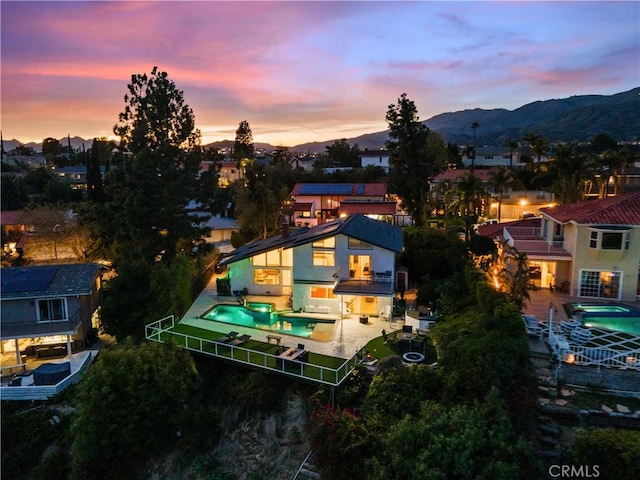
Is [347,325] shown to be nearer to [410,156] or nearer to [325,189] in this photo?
[410,156]

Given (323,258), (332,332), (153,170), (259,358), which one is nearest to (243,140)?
(153,170)

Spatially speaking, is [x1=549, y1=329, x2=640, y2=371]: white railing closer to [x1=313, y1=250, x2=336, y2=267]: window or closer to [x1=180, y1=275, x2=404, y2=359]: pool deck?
[x1=180, y1=275, x2=404, y2=359]: pool deck

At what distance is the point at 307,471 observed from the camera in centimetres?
1377

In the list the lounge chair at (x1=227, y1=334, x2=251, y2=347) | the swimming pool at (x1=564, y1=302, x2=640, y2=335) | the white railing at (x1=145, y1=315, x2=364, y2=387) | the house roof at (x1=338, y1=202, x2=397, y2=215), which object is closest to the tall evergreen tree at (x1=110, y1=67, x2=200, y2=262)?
the white railing at (x1=145, y1=315, x2=364, y2=387)

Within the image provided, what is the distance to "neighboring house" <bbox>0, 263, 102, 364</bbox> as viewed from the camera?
2194cm

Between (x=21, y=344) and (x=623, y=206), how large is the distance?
32578mm

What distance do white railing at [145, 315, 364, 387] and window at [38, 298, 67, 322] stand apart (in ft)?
18.8

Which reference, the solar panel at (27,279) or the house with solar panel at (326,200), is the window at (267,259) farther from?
the house with solar panel at (326,200)

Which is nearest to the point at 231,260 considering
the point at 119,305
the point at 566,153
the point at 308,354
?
the point at 119,305

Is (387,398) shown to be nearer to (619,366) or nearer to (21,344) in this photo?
(619,366)

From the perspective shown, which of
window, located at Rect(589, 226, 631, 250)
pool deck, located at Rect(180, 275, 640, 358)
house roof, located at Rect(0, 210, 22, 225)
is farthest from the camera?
house roof, located at Rect(0, 210, 22, 225)

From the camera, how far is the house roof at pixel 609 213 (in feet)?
67.7

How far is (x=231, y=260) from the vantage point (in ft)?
83.5

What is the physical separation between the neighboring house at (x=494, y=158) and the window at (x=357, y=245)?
6306 cm
